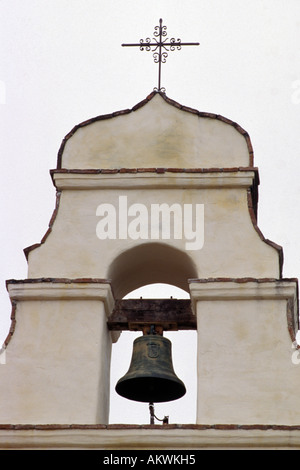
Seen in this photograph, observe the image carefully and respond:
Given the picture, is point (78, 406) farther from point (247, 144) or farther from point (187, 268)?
point (247, 144)

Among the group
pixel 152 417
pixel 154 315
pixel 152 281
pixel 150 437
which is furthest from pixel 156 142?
pixel 150 437

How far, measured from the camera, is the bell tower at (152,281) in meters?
12.0

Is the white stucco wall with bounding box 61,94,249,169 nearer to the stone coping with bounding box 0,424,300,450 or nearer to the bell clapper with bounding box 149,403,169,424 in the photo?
the bell clapper with bounding box 149,403,169,424

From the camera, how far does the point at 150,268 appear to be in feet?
43.9

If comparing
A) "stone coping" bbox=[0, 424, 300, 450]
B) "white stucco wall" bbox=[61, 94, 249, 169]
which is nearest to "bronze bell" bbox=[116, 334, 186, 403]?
"stone coping" bbox=[0, 424, 300, 450]

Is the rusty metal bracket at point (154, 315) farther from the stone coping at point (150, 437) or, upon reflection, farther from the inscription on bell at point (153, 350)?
the stone coping at point (150, 437)

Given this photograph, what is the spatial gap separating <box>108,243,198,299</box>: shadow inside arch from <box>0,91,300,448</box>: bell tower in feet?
→ 0.06

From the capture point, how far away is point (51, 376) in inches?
481

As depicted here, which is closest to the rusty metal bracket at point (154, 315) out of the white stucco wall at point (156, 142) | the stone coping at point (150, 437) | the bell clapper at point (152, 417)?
the bell clapper at point (152, 417)

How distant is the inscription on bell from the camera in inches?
505

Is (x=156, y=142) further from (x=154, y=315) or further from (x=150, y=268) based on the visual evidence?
(x=154, y=315)
